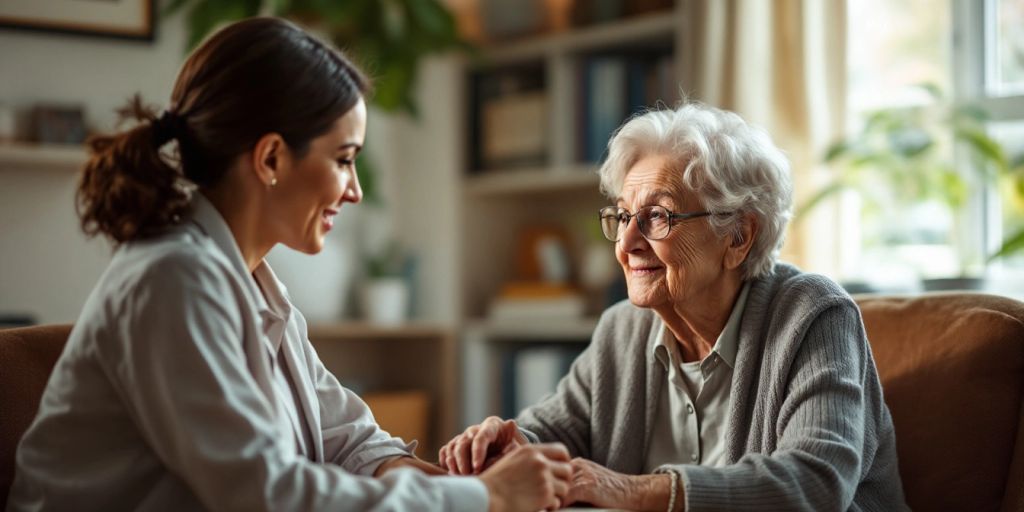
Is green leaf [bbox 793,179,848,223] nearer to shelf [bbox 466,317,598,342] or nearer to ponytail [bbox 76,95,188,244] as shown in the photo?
shelf [bbox 466,317,598,342]

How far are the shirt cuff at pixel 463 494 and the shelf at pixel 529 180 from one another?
2000 mm

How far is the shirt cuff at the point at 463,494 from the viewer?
1.24 m

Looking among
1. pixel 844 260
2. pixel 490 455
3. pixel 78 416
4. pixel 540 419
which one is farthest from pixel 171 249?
pixel 844 260

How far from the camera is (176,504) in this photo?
1.21 meters

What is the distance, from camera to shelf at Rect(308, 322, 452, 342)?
328cm

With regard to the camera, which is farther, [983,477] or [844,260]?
[844,260]

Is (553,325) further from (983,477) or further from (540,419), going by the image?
(983,477)

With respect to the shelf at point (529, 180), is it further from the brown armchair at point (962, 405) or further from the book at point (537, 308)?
the brown armchair at point (962, 405)

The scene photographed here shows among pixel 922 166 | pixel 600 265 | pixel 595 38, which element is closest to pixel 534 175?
pixel 600 265

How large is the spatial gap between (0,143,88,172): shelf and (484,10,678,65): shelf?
1.32 m

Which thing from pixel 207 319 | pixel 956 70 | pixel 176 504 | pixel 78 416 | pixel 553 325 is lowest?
pixel 553 325

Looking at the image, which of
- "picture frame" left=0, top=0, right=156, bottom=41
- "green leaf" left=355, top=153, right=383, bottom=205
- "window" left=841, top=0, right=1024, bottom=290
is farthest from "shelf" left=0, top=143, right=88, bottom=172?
"window" left=841, top=0, right=1024, bottom=290

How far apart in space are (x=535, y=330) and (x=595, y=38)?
0.93 m

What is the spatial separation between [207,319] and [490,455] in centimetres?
66
